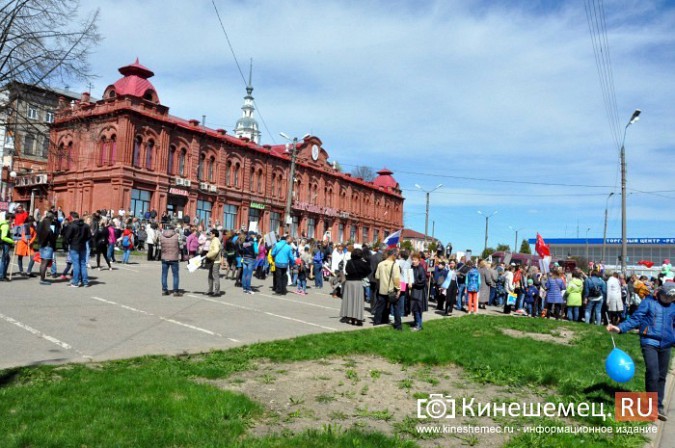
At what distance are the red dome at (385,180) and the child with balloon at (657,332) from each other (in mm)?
79341

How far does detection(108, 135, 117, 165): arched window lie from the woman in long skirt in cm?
3500

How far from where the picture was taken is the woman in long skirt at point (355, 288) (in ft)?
41.9

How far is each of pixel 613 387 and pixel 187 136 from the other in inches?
1788

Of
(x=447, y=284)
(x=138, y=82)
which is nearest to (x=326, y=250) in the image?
(x=447, y=284)

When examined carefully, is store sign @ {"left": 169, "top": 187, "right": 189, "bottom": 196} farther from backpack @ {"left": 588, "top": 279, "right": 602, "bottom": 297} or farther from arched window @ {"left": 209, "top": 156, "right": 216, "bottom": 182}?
backpack @ {"left": 588, "top": 279, "right": 602, "bottom": 297}

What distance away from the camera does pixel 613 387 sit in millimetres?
7953

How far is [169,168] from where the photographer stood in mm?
46750

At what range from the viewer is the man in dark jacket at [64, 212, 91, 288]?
14.4 meters

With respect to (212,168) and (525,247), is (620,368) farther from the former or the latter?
(525,247)

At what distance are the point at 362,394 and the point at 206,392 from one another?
193 centimetres

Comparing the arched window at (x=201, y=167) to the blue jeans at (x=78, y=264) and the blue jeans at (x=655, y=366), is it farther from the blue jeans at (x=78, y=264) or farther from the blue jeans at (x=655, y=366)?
the blue jeans at (x=655, y=366)

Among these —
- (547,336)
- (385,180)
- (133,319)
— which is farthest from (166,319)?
(385,180)

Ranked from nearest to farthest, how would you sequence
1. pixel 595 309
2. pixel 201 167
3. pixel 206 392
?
pixel 206 392, pixel 595 309, pixel 201 167

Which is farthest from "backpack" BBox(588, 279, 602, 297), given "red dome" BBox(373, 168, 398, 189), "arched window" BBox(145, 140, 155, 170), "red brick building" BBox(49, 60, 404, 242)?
"red dome" BBox(373, 168, 398, 189)
